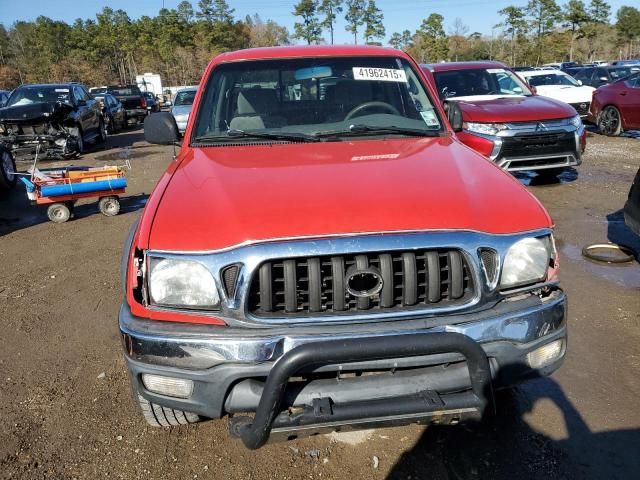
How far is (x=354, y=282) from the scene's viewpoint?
2.11 metres

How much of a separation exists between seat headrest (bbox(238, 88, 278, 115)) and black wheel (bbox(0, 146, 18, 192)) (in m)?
7.14

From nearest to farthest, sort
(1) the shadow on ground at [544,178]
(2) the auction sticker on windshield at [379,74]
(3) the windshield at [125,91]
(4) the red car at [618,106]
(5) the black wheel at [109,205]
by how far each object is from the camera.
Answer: (2) the auction sticker on windshield at [379,74] → (5) the black wheel at [109,205] → (1) the shadow on ground at [544,178] → (4) the red car at [618,106] → (3) the windshield at [125,91]

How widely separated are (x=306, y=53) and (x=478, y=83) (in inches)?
252

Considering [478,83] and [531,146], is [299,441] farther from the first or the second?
[478,83]

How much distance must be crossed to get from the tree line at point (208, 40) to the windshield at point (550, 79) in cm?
3338

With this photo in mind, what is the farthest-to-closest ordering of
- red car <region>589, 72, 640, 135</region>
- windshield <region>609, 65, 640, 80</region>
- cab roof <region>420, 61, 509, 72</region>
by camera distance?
windshield <region>609, 65, 640, 80</region> < red car <region>589, 72, 640, 135</region> < cab roof <region>420, 61, 509, 72</region>

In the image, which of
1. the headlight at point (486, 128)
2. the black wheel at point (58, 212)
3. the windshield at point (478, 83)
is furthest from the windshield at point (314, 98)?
the windshield at point (478, 83)

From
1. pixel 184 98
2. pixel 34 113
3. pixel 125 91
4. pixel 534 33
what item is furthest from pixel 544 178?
pixel 534 33

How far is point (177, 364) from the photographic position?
211cm

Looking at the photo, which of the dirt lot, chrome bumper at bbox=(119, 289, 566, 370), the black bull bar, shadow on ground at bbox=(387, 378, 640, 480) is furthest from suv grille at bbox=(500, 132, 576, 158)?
the black bull bar

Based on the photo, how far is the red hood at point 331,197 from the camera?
2146mm

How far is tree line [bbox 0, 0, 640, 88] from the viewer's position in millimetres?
51375

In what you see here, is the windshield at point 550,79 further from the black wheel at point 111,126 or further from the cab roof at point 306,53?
the black wheel at point 111,126

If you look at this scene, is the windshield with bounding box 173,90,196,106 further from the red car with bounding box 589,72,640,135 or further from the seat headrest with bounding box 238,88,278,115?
the seat headrest with bounding box 238,88,278,115
